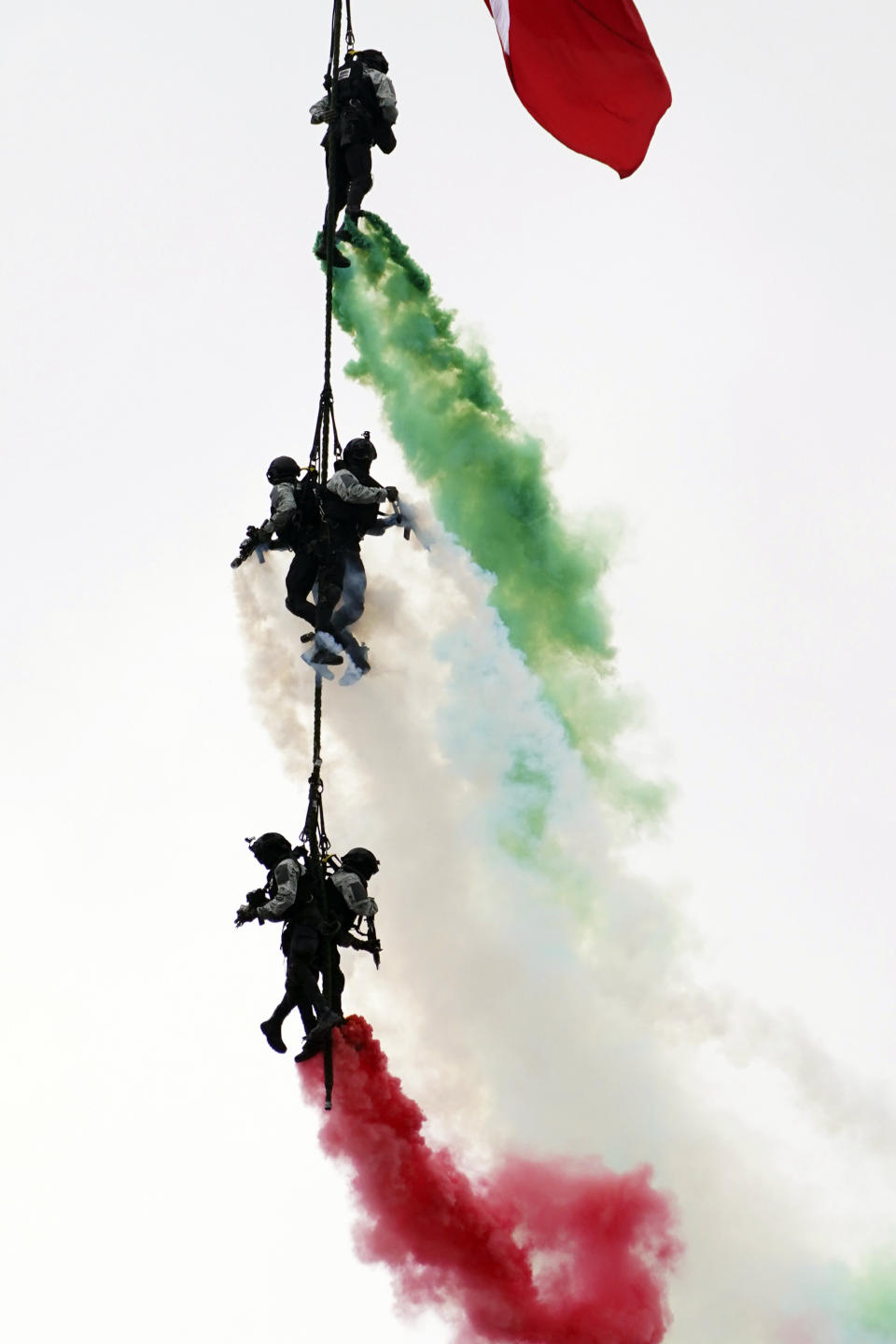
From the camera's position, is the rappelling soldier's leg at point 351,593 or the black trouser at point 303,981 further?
the rappelling soldier's leg at point 351,593

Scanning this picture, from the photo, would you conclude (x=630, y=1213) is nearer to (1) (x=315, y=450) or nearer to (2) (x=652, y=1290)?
(2) (x=652, y=1290)

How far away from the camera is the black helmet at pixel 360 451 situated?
122 feet

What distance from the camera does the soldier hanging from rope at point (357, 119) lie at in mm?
39188

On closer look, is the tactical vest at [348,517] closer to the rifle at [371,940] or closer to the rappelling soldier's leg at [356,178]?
the rappelling soldier's leg at [356,178]

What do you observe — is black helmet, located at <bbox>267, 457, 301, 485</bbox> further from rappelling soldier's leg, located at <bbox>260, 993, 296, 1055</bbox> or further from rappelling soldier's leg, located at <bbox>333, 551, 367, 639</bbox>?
rappelling soldier's leg, located at <bbox>260, 993, 296, 1055</bbox>

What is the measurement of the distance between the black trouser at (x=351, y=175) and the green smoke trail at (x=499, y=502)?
5.27 feet

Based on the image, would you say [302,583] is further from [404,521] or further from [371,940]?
[371,940]

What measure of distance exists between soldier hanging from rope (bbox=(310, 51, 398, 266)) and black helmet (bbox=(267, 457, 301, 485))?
324 centimetres

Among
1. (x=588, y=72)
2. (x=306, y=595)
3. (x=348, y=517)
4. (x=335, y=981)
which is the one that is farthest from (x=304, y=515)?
(x=588, y=72)

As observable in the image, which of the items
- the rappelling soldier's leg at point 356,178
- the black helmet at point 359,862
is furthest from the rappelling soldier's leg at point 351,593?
the rappelling soldier's leg at point 356,178

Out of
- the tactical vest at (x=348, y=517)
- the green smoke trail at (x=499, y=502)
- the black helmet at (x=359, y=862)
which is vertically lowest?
the black helmet at (x=359, y=862)

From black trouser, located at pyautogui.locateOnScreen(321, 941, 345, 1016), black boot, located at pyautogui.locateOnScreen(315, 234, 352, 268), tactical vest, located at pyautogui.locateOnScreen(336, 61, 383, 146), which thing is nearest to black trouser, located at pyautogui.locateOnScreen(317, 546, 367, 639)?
black boot, located at pyautogui.locateOnScreen(315, 234, 352, 268)

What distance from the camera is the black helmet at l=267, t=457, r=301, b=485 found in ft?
122

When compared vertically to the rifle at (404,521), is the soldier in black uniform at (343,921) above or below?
below
